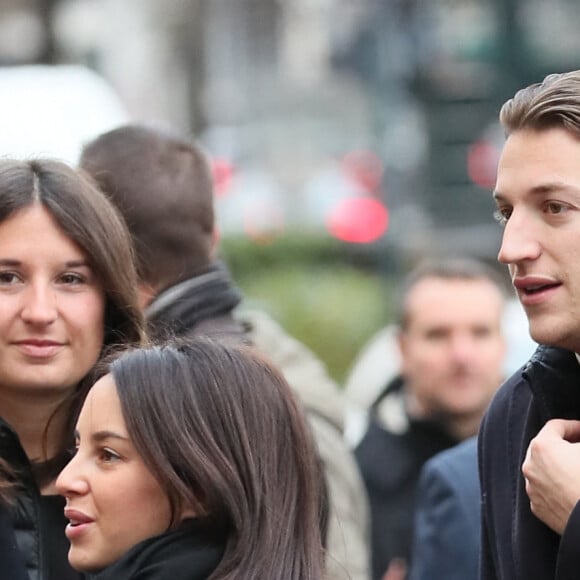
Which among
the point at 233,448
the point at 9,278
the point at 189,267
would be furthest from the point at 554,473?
the point at 189,267

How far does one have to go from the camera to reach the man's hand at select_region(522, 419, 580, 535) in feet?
10.2

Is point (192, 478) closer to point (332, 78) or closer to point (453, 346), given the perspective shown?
point (453, 346)

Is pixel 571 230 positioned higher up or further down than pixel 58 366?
higher up

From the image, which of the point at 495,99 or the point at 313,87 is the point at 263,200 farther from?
the point at 313,87

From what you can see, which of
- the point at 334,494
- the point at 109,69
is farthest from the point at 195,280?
the point at 109,69

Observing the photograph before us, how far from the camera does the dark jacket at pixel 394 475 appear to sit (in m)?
5.90

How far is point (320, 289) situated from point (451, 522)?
8.77 m

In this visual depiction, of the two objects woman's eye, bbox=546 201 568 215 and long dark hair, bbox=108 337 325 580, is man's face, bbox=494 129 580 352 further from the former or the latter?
long dark hair, bbox=108 337 325 580

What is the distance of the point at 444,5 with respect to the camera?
2078 cm

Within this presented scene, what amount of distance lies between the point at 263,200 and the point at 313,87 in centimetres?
646

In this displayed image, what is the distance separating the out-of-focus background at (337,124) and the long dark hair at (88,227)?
446 centimetres

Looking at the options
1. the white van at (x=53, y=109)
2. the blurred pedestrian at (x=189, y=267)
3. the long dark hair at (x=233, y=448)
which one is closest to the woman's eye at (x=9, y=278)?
the long dark hair at (x=233, y=448)

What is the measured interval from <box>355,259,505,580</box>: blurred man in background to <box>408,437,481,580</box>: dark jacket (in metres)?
0.97

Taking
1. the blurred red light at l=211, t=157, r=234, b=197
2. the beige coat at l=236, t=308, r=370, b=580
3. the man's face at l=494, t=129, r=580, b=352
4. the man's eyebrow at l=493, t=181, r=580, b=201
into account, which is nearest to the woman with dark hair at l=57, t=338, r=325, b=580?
the man's face at l=494, t=129, r=580, b=352
